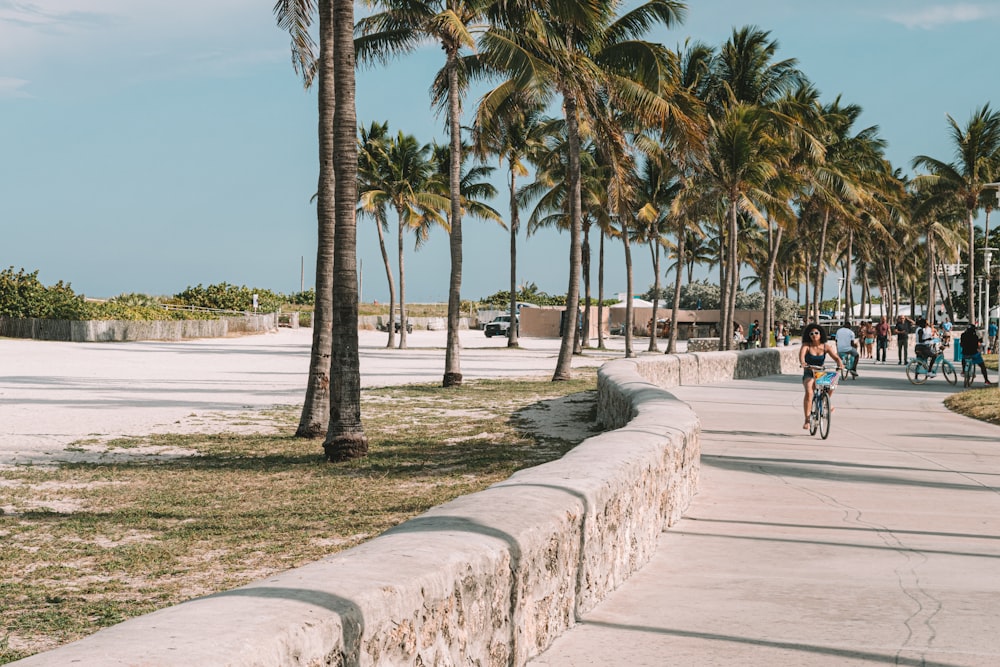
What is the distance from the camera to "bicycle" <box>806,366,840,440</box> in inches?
549

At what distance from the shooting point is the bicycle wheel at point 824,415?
13.9 meters

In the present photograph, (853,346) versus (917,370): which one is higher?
(853,346)

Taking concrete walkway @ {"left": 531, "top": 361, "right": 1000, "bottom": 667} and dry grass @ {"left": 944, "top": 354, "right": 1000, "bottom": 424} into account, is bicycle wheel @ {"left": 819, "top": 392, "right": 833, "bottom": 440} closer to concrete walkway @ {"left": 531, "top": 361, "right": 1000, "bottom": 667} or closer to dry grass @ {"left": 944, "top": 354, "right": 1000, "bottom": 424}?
concrete walkway @ {"left": 531, "top": 361, "right": 1000, "bottom": 667}

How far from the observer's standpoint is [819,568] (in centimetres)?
671

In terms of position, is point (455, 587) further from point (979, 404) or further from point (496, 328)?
point (496, 328)

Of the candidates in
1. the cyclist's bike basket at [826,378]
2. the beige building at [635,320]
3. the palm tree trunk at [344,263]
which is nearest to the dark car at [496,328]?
the beige building at [635,320]

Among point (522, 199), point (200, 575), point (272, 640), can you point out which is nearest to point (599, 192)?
point (522, 199)

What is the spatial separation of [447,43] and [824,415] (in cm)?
1394

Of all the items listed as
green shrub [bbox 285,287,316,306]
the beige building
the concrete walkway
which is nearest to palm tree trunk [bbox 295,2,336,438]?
the concrete walkway

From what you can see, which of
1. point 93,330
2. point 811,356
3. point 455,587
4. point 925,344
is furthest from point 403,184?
point 455,587

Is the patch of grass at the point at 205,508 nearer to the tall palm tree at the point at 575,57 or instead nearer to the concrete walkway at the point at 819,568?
the concrete walkway at the point at 819,568

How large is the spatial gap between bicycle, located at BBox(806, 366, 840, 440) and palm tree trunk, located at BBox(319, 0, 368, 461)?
240 inches

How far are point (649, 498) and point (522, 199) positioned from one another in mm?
43997

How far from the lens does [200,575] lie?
270 inches
